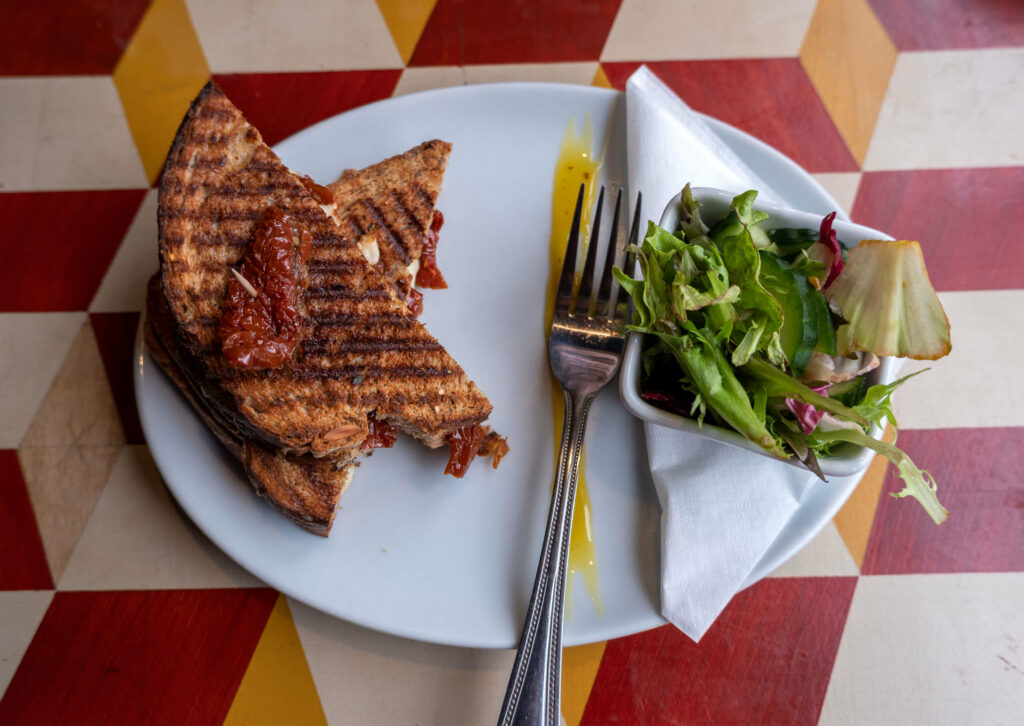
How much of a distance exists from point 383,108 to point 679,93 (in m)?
1.03

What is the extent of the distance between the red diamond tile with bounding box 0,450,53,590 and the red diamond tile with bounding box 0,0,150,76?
4.47ft

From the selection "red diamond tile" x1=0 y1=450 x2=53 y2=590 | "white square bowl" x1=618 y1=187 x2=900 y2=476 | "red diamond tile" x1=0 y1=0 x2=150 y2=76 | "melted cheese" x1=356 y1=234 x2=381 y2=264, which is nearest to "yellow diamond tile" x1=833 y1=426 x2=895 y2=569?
"white square bowl" x1=618 y1=187 x2=900 y2=476

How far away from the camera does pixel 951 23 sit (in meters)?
2.43

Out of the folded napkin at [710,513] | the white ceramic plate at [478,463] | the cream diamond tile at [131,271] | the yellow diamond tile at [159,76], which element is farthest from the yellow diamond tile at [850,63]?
the cream diamond tile at [131,271]

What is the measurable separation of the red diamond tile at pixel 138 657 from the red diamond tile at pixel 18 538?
4.2 inches

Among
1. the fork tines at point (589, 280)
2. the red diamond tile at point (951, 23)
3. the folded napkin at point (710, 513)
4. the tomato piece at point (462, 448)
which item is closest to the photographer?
the folded napkin at point (710, 513)

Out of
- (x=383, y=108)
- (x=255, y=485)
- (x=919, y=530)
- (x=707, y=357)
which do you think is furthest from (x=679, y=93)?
(x=255, y=485)

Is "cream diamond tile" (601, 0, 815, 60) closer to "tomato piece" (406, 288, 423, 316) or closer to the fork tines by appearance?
the fork tines

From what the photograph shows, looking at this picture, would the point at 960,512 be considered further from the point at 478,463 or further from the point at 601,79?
the point at 601,79

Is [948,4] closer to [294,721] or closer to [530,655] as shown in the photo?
[530,655]

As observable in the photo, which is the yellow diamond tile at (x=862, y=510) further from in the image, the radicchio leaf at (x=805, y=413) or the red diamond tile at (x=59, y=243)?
the red diamond tile at (x=59, y=243)

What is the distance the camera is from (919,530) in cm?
209

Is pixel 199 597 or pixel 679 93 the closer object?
pixel 199 597

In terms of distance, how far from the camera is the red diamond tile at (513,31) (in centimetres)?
238
